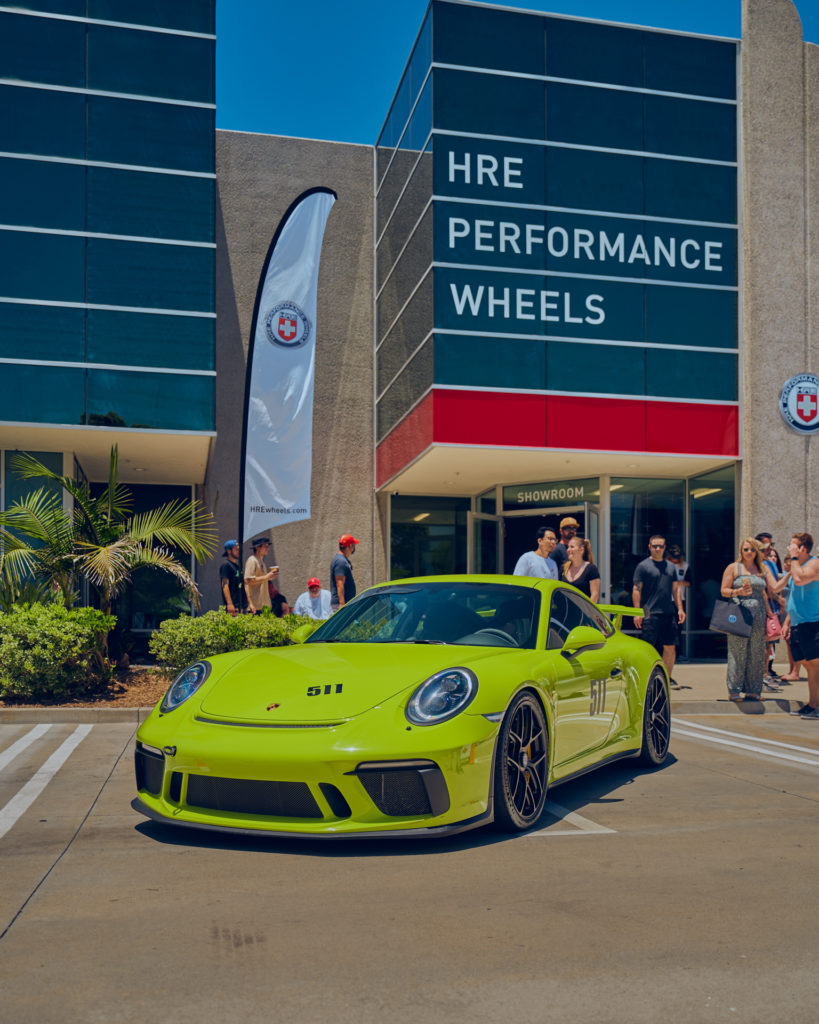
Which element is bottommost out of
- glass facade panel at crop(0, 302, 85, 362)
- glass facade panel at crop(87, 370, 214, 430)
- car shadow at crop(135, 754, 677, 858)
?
car shadow at crop(135, 754, 677, 858)

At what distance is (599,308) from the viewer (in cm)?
1642

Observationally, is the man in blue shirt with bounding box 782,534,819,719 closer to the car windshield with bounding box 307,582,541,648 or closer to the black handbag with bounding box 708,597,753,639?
the black handbag with bounding box 708,597,753,639

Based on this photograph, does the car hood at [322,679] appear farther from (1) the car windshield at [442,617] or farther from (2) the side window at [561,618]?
(2) the side window at [561,618]

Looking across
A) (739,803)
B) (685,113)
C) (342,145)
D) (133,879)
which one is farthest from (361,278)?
(133,879)

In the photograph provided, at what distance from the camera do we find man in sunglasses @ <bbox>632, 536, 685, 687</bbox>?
38.3ft

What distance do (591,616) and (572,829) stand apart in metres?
1.81

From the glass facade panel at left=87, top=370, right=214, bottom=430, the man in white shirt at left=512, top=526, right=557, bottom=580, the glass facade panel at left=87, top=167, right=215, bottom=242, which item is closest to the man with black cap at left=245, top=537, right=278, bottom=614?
the glass facade panel at left=87, top=370, right=214, bottom=430

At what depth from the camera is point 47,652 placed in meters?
9.79

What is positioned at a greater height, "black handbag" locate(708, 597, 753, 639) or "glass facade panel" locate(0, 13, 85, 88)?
"glass facade panel" locate(0, 13, 85, 88)

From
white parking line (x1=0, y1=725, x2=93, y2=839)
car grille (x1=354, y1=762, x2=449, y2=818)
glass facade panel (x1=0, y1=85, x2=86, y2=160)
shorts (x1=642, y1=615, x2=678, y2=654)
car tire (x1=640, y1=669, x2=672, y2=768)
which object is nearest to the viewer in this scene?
car grille (x1=354, y1=762, x2=449, y2=818)

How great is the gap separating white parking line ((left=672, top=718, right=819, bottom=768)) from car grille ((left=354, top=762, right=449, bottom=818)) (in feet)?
13.0

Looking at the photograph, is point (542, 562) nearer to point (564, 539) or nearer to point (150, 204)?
point (564, 539)

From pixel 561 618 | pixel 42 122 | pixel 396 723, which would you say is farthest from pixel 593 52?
pixel 396 723

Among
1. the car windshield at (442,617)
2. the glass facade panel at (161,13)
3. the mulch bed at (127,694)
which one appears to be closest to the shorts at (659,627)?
the mulch bed at (127,694)
